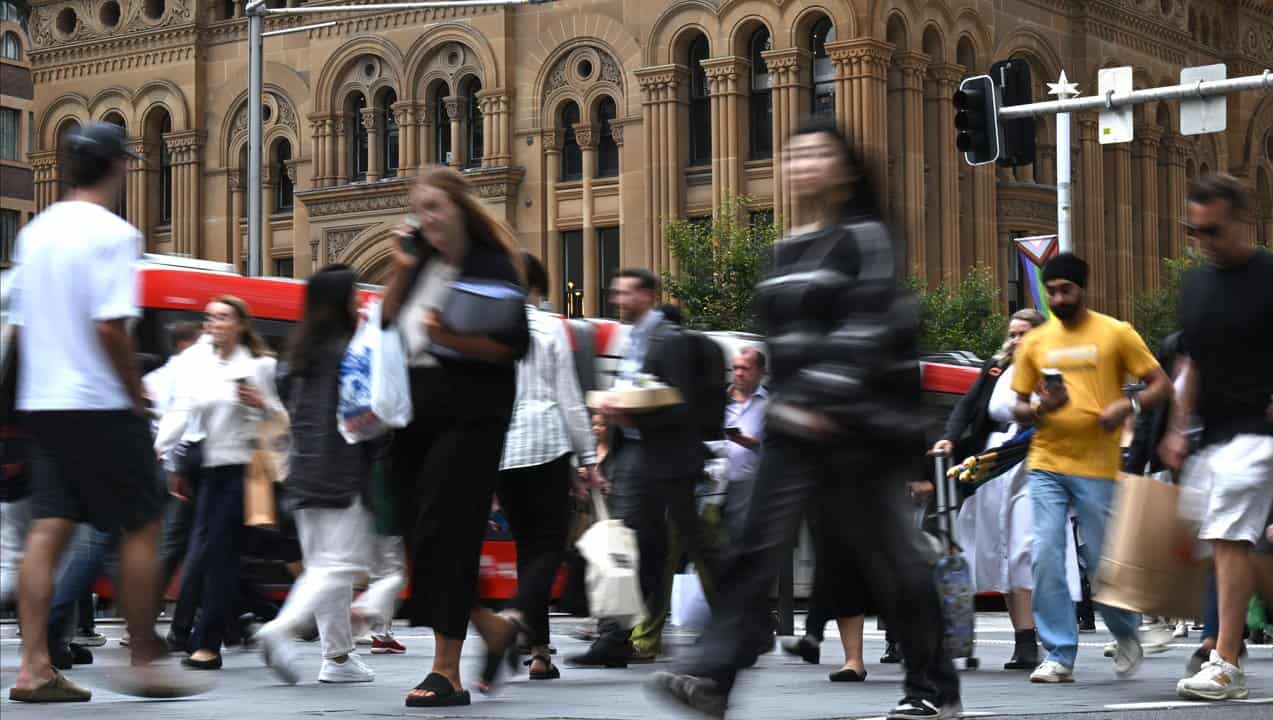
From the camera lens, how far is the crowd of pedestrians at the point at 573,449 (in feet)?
21.4

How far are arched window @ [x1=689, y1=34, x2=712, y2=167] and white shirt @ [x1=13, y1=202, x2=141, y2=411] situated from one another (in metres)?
37.2

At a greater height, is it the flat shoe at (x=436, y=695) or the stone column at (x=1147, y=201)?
the stone column at (x=1147, y=201)

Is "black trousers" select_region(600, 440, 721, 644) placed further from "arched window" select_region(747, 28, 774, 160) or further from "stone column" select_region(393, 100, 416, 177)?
"stone column" select_region(393, 100, 416, 177)

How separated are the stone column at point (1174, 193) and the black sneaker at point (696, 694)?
157ft

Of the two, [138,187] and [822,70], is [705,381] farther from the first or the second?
[138,187]

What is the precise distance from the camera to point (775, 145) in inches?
1695

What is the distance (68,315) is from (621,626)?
4.21 metres

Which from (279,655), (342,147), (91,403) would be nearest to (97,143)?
(91,403)

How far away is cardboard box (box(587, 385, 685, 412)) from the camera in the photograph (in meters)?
10.4

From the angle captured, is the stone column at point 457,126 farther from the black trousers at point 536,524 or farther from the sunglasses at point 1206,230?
the sunglasses at point 1206,230

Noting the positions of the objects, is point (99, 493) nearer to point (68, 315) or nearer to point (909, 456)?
point (68, 315)

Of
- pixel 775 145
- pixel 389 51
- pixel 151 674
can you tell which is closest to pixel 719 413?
pixel 151 674

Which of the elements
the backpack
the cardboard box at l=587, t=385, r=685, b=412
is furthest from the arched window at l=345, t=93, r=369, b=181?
the cardboard box at l=587, t=385, r=685, b=412

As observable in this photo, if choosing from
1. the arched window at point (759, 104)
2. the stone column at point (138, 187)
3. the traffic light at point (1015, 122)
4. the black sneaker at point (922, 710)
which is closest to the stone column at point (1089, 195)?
the arched window at point (759, 104)
